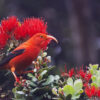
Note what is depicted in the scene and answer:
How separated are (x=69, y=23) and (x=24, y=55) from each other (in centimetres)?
478

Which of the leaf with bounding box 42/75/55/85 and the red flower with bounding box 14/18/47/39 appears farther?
the red flower with bounding box 14/18/47/39

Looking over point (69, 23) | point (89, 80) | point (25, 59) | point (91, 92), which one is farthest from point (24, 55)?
point (69, 23)

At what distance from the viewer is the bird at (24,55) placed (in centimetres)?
283

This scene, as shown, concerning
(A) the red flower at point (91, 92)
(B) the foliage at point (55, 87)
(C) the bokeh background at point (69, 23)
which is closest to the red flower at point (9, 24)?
(B) the foliage at point (55, 87)

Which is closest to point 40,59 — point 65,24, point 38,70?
point 38,70

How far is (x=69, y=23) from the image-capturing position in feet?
24.9

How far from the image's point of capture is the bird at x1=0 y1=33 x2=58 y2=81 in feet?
9.28

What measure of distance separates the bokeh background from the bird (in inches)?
145

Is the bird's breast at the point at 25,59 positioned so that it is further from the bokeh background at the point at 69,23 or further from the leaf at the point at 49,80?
the bokeh background at the point at 69,23

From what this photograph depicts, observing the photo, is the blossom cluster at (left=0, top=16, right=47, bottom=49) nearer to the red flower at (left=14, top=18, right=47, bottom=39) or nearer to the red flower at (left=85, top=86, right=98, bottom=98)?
the red flower at (left=14, top=18, right=47, bottom=39)

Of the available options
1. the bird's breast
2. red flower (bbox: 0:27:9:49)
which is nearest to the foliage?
the bird's breast

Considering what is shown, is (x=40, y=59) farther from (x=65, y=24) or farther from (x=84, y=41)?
(x=65, y=24)

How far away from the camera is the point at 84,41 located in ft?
23.7

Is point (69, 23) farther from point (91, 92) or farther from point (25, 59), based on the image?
point (91, 92)
